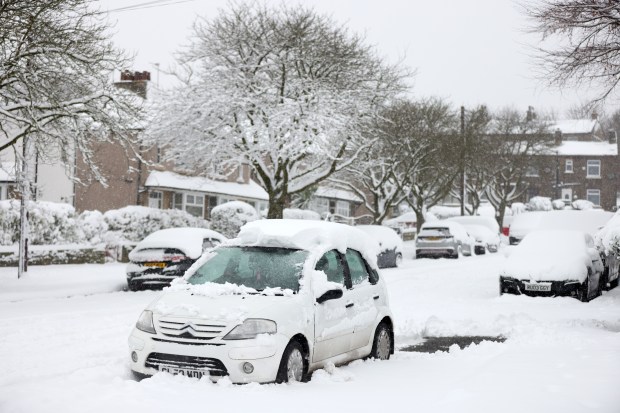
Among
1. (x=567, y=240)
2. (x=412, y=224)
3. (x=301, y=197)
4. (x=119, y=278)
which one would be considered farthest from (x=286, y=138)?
(x=412, y=224)

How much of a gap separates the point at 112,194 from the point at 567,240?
27837mm

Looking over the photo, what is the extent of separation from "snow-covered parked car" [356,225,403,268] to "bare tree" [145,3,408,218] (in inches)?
121

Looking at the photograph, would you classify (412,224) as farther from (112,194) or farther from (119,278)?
(119,278)

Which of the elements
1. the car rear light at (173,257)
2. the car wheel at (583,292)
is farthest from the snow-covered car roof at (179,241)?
the car wheel at (583,292)

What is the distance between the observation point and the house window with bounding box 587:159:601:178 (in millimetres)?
80250

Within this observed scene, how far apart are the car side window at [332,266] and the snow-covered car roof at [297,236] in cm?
9

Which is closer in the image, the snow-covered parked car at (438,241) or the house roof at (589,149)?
the snow-covered parked car at (438,241)

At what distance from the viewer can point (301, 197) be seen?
49.6m

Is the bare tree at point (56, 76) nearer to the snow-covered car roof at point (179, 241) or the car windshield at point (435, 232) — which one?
the snow-covered car roof at point (179, 241)

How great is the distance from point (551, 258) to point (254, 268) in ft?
31.9

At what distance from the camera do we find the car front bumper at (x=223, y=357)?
6777mm

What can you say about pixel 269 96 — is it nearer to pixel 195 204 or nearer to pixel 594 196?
pixel 195 204

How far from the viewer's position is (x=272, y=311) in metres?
7.12

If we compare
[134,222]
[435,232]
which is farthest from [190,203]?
[435,232]
